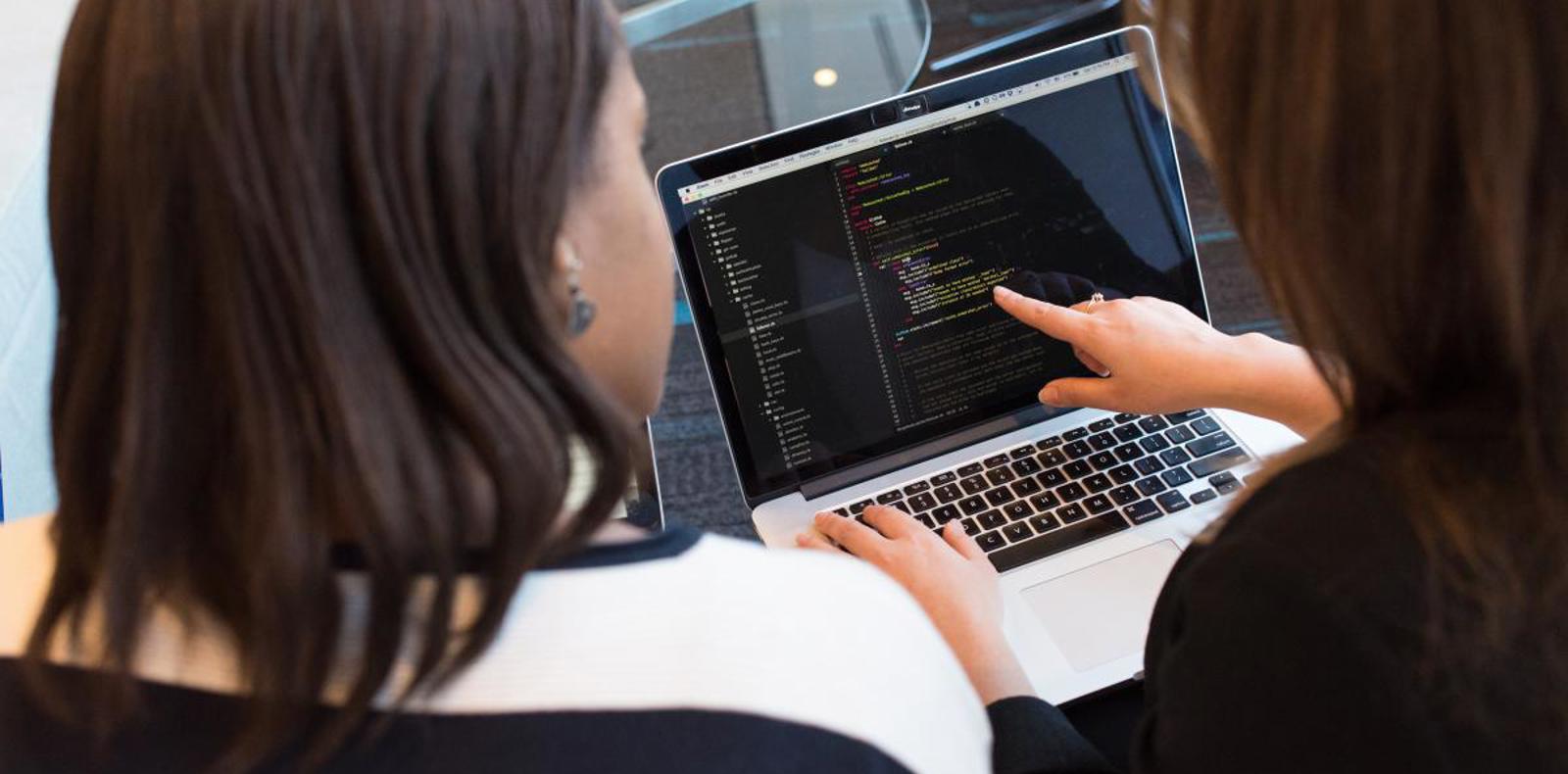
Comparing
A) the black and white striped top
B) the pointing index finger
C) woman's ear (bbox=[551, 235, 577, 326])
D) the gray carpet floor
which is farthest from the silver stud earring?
the gray carpet floor

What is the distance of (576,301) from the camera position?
0.55 m

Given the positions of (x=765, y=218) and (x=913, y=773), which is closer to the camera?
(x=913, y=773)

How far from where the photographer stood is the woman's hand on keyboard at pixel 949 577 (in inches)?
30.9

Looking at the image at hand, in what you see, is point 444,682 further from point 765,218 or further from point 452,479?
point 765,218

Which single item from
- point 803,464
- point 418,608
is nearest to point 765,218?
point 803,464

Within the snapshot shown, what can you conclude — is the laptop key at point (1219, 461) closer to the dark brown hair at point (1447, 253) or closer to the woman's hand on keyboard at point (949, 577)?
the woman's hand on keyboard at point (949, 577)

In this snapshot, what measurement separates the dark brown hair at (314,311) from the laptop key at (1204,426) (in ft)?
2.15

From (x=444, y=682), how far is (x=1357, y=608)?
0.37 m

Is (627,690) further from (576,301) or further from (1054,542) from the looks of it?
(1054,542)

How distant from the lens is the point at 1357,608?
0.49 m

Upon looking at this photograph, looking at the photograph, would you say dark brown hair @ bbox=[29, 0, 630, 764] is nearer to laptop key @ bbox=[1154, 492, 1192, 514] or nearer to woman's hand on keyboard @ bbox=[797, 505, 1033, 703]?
woman's hand on keyboard @ bbox=[797, 505, 1033, 703]

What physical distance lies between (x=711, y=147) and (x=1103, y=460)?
3.54 ft

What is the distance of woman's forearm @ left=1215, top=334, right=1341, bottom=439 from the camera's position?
35.0 inches

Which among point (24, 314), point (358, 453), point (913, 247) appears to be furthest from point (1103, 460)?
point (24, 314)
